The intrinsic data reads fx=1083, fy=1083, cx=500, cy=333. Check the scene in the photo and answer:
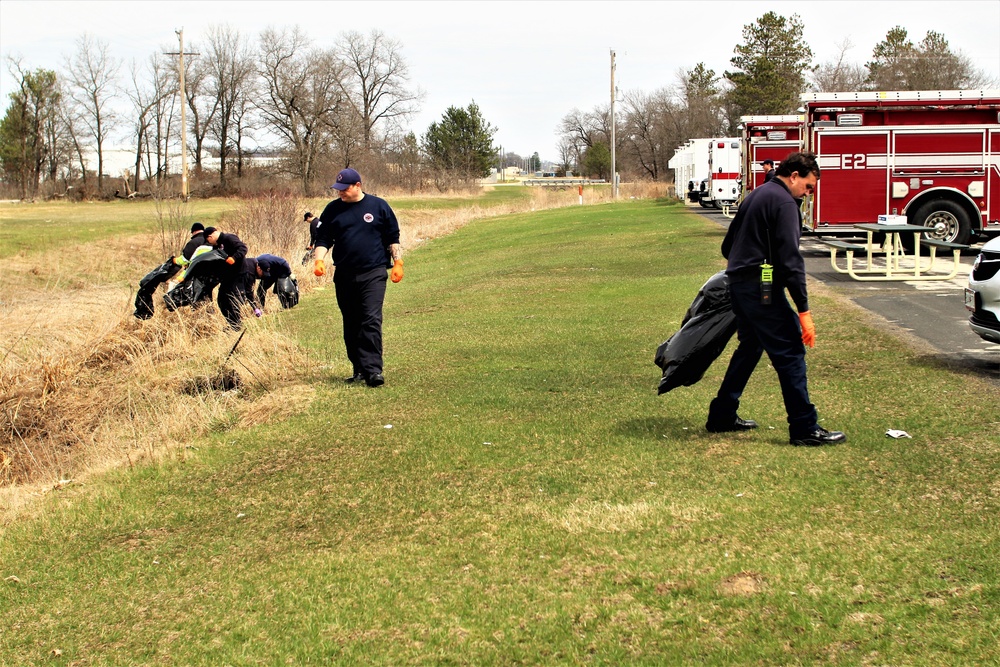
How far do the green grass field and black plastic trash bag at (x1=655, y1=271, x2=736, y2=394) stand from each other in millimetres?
415

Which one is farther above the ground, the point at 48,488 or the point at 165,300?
the point at 165,300

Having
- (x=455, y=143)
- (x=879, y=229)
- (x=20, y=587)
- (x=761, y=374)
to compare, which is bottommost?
(x=20, y=587)

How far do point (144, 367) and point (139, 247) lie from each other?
780 inches

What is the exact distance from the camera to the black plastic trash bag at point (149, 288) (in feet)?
41.9

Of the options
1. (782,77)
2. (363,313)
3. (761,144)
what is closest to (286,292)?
(363,313)

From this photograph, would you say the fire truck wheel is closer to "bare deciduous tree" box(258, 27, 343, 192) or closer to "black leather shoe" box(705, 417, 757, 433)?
"black leather shoe" box(705, 417, 757, 433)

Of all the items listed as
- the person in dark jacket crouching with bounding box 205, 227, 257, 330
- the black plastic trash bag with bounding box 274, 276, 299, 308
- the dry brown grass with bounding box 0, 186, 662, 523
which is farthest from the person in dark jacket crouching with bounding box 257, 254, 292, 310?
the dry brown grass with bounding box 0, 186, 662, 523

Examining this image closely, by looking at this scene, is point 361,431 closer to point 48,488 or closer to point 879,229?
point 48,488

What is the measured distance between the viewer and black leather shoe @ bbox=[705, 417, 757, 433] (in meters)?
7.34

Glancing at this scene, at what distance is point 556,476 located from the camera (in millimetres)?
6512

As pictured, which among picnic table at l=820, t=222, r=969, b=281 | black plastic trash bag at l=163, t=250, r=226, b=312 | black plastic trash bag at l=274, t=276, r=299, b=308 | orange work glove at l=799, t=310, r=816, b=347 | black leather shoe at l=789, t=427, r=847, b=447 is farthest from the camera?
picnic table at l=820, t=222, r=969, b=281

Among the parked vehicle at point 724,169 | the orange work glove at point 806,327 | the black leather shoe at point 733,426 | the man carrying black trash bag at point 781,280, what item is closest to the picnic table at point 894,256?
the black leather shoe at point 733,426

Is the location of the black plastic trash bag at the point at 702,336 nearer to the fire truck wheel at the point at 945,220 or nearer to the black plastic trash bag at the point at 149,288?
the black plastic trash bag at the point at 149,288

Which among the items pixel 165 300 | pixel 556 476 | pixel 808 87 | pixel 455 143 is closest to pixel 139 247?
pixel 165 300
